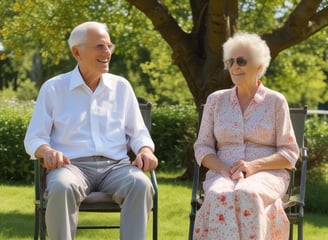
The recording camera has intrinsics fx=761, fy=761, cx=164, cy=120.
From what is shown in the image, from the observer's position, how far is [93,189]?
466 centimetres

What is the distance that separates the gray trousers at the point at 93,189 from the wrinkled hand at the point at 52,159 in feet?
0.12

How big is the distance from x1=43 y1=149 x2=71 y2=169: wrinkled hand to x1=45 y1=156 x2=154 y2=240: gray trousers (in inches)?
1.4

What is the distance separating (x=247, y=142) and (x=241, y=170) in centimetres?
25

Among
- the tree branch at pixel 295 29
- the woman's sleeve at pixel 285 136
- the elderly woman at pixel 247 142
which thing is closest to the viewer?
the elderly woman at pixel 247 142

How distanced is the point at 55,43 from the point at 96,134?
9.40 m

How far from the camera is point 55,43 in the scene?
13.9 metres

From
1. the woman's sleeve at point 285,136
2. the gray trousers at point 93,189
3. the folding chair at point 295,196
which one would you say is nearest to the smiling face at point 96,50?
the gray trousers at point 93,189

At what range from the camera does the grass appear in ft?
22.1

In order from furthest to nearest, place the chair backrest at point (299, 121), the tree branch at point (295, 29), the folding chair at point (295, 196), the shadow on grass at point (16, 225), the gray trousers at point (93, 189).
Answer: the tree branch at point (295, 29) < the shadow on grass at point (16, 225) < the chair backrest at point (299, 121) < the folding chair at point (295, 196) < the gray trousers at point (93, 189)

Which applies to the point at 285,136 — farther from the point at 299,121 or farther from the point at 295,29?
the point at 295,29

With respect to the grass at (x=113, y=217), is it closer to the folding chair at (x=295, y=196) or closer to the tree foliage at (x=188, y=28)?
the tree foliage at (x=188, y=28)

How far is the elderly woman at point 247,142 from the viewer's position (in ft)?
14.6

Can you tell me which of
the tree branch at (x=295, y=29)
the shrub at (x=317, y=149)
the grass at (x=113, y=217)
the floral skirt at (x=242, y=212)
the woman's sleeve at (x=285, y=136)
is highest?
the tree branch at (x=295, y=29)

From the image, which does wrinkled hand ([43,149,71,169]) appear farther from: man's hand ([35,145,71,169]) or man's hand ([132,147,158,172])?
man's hand ([132,147,158,172])
